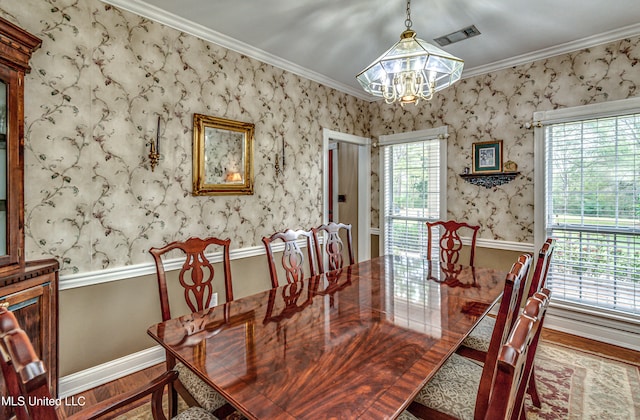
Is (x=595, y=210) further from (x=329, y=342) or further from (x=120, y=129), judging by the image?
(x=120, y=129)

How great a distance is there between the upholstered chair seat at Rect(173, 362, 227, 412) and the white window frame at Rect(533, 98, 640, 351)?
323 cm

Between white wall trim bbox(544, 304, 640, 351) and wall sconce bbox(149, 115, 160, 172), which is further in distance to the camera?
white wall trim bbox(544, 304, 640, 351)

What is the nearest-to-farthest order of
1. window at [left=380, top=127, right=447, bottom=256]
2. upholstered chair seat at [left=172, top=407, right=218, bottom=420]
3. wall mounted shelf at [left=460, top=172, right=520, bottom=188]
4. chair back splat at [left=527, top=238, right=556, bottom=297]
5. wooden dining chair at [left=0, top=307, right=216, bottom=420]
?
wooden dining chair at [left=0, top=307, right=216, bottom=420], upholstered chair seat at [left=172, top=407, right=218, bottom=420], chair back splat at [left=527, top=238, right=556, bottom=297], wall mounted shelf at [left=460, top=172, right=520, bottom=188], window at [left=380, top=127, right=447, bottom=256]

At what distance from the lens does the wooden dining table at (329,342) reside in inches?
36.9

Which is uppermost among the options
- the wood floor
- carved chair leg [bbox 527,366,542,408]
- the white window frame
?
the white window frame

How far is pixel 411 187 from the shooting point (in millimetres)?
4137

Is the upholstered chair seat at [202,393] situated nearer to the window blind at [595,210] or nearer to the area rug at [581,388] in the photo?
the area rug at [581,388]

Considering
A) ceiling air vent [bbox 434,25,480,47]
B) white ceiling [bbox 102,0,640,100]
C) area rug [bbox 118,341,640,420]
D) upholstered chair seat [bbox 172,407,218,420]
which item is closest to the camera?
upholstered chair seat [bbox 172,407,218,420]

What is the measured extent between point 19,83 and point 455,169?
12.5 ft

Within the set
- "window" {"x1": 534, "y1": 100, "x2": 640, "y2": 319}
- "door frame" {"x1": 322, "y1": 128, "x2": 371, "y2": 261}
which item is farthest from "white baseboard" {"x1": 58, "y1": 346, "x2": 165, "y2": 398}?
"window" {"x1": 534, "y1": 100, "x2": 640, "y2": 319}

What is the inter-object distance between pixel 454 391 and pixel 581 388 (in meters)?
1.52

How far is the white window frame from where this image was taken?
2.73 metres

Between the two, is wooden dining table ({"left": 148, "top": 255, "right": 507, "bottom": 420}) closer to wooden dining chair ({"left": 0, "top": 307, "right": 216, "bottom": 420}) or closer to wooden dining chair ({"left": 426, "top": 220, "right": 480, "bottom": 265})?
wooden dining chair ({"left": 0, "top": 307, "right": 216, "bottom": 420})

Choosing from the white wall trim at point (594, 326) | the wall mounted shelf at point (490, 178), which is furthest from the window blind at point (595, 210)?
the wall mounted shelf at point (490, 178)
